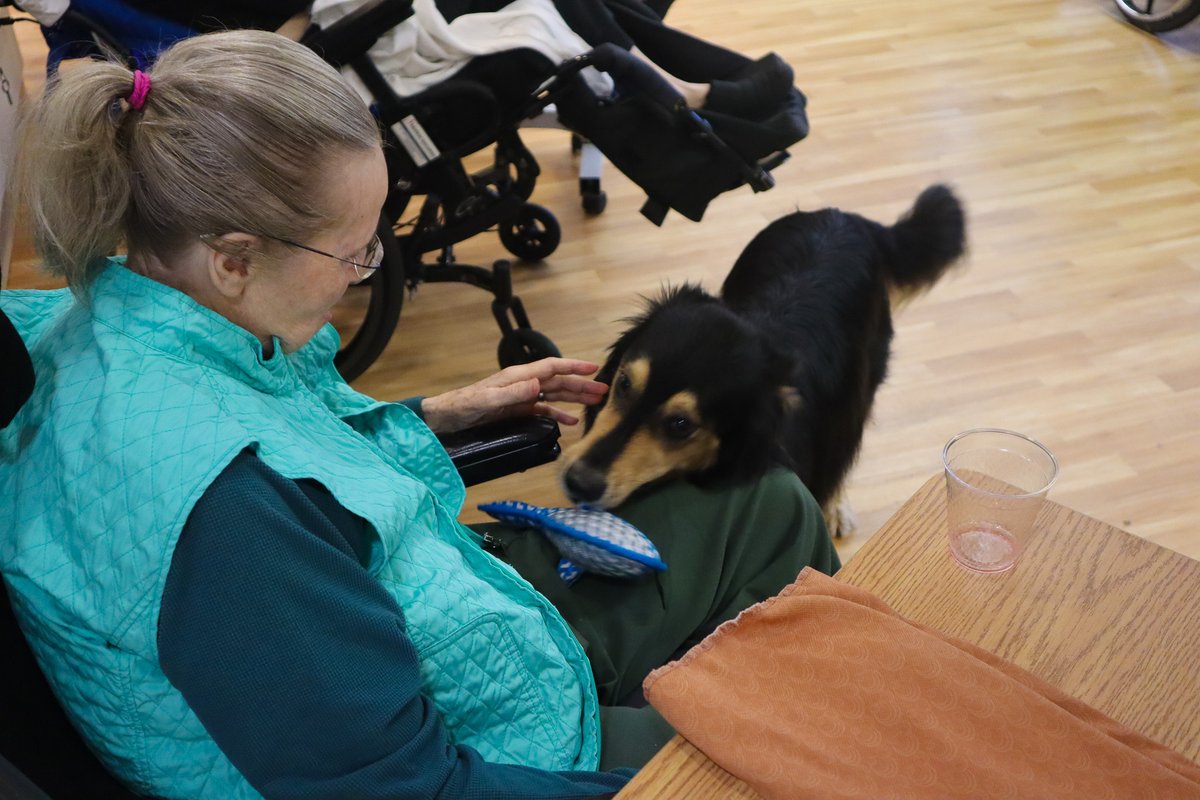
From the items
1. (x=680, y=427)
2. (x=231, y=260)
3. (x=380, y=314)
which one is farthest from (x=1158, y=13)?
(x=231, y=260)

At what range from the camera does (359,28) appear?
1.94 metres

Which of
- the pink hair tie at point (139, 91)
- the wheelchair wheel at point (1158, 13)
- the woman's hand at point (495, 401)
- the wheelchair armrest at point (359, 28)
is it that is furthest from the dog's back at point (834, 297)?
the wheelchair wheel at point (1158, 13)

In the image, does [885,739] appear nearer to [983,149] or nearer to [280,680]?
[280,680]

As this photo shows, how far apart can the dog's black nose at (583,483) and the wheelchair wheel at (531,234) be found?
142 cm

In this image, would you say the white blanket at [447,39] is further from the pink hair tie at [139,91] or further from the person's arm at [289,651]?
the person's arm at [289,651]

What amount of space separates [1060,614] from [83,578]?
2.70 ft

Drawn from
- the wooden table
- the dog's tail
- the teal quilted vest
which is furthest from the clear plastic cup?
the dog's tail

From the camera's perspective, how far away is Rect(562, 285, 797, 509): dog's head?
1.64 m

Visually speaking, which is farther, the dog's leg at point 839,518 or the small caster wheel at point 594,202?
the small caster wheel at point 594,202

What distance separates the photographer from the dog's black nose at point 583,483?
1617 millimetres

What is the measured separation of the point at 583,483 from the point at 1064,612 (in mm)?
825

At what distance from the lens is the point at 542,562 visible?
1.30 m

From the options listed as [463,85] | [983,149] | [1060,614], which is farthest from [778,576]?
[983,149]

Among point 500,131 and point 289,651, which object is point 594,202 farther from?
point 289,651
